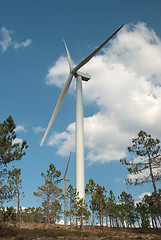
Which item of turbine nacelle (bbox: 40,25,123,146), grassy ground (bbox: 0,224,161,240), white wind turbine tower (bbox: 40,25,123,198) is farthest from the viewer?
turbine nacelle (bbox: 40,25,123,146)

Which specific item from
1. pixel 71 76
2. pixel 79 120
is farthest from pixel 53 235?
pixel 71 76

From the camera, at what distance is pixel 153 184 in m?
29.3

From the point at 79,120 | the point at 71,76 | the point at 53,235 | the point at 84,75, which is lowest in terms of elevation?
the point at 53,235

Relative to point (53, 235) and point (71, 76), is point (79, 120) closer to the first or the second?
point (71, 76)

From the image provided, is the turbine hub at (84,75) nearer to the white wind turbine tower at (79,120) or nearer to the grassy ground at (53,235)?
the white wind turbine tower at (79,120)

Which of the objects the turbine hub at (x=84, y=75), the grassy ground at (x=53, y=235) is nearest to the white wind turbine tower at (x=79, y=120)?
the turbine hub at (x=84, y=75)

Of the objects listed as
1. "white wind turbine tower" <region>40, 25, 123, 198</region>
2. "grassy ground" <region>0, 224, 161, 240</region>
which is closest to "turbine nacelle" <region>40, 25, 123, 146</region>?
"white wind turbine tower" <region>40, 25, 123, 198</region>

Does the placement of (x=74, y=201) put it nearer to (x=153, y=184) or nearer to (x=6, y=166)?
(x=153, y=184)

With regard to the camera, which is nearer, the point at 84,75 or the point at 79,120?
the point at 79,120

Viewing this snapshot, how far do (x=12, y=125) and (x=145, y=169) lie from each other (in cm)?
1907

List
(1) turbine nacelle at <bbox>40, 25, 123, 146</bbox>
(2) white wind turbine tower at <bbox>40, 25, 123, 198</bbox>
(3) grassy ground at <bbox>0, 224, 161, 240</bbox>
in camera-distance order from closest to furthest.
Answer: (3) grassy ground at <bbox>0, 224, 161, 240</bbox>
(2) white wind turbine tower at <bbox>40, 25, 123, 198</bbox>
(1) turbine nacelle at <bbox>40, 25, 123, 146</bbox>

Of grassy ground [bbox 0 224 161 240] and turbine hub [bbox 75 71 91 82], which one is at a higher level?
turbine hub [bbox 75 71 91 82]

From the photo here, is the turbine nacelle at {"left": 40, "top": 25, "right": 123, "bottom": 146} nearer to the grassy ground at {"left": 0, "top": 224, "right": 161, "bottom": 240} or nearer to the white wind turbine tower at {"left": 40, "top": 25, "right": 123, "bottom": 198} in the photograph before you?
the white wind turbine tower at {"left": 40, "top": 25, "right": 123, "bottom": 198}

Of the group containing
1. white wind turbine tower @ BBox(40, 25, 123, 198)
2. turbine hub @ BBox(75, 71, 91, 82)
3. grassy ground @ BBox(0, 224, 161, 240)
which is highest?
turbine hub @ BBox(75, 71, 91, 82)
